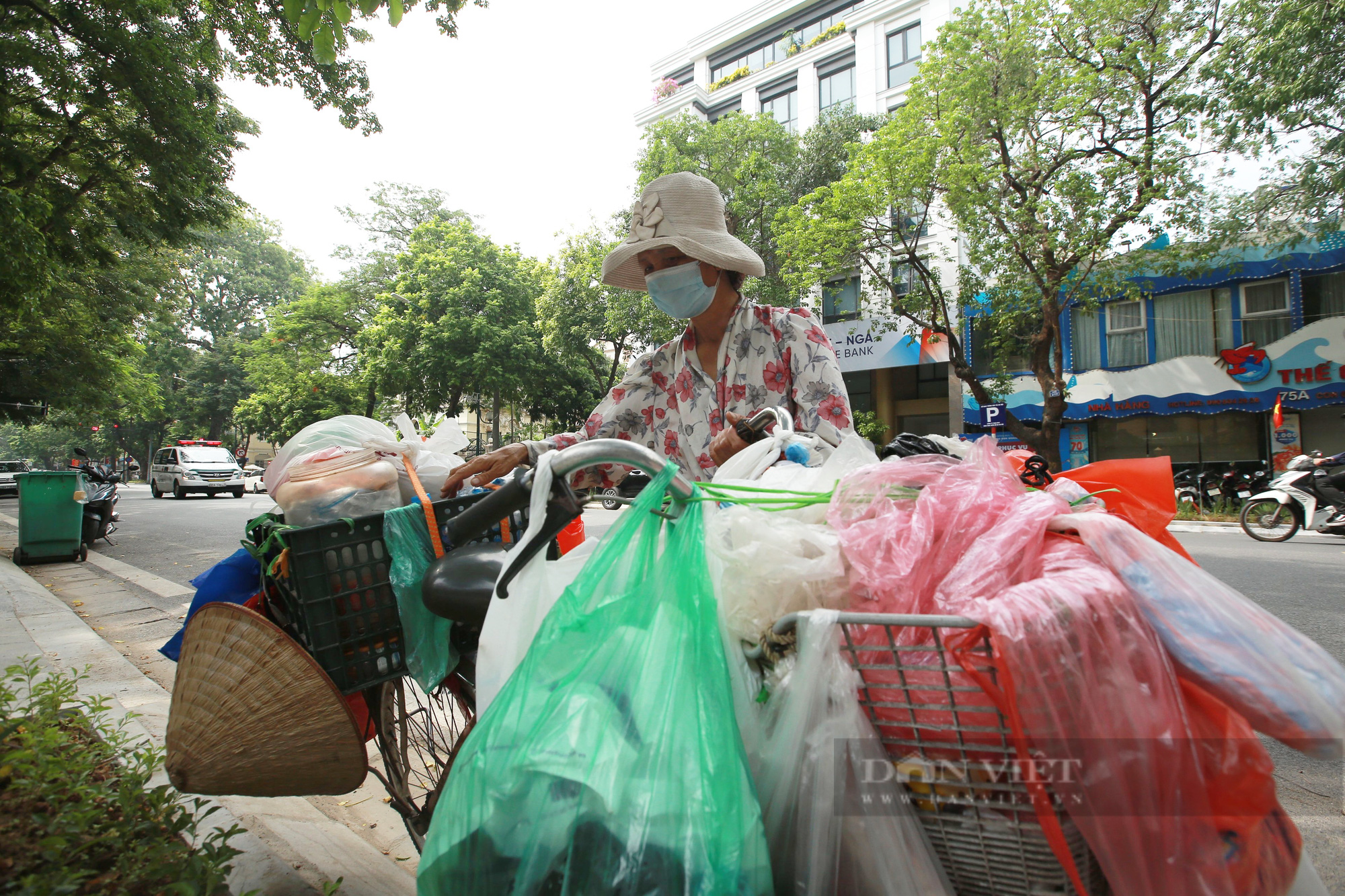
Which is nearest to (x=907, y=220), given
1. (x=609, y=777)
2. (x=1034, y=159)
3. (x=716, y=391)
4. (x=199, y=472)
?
(x=1034, y=159)

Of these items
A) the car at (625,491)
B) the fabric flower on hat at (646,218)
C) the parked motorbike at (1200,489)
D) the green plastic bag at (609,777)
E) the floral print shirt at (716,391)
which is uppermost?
the fabric flower on hat at (646,218)

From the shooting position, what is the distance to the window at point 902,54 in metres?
19.1

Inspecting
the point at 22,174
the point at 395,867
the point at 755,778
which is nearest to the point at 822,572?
the point at 755,778

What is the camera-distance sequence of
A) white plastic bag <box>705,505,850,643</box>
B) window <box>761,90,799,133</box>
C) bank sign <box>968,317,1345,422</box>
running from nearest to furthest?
white plastic bag <box>705,505,850,643</box> < bank sign <box>968,317,1345,422</box> < window <box>761,90,799,133</box>

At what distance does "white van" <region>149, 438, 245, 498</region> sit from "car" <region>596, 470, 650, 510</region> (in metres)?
22.3

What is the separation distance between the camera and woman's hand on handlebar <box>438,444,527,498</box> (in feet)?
5.00

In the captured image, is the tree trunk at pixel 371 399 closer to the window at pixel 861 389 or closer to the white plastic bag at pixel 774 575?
the window at pixel 861 389

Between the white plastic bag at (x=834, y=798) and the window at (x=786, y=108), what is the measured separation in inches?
903

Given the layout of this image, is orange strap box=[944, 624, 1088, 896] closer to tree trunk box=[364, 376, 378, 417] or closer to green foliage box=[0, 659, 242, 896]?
green foliage box=[0, 659, 242, 896]

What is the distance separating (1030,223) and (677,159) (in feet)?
26.0

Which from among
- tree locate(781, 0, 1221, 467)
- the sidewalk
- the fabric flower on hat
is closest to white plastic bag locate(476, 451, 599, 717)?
the fabric flower on hat

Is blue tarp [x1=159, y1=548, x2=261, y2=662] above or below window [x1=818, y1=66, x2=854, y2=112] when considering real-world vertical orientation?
below

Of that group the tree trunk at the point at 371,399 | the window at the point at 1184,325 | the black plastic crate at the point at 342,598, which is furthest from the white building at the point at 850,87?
the black plastic crate at the point at 342,598

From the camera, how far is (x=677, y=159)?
50.0 ft
